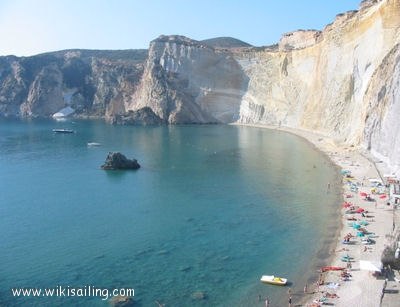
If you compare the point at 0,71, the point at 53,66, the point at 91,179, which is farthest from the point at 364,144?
the point at 0,71

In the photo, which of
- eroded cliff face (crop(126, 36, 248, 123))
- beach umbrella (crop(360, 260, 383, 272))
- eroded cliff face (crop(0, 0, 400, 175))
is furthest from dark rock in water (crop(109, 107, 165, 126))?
beach umbrella (crop(360, 260, 383, 272))

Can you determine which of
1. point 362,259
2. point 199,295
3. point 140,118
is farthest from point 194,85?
point 199,295

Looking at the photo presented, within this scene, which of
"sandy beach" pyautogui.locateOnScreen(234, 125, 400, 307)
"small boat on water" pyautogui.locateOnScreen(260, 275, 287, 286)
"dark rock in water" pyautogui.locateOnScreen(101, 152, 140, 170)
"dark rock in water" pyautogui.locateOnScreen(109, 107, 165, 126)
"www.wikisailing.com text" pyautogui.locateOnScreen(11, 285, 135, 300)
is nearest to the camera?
"sandy beach" pyautogui.locateOnScreen(234, 125, 400, 307)

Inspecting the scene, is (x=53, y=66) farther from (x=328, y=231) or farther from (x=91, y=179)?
(x=328, y=231)

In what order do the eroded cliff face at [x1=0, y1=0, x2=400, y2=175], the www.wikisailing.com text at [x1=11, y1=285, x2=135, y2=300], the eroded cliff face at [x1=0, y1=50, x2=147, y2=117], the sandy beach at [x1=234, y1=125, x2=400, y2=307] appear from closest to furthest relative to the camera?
the sandy beach at [x1=234, y1=125, x2=400, y2=307] < the www.wikisailing.com text at [x1=11, y1=285, x2=135, y2=300] < the eroded cliff face at [x1=0, y1=0, x2=400, y2=175] < the eroded cliff face at [x1=0, y1=50, x2=147, y2=117]

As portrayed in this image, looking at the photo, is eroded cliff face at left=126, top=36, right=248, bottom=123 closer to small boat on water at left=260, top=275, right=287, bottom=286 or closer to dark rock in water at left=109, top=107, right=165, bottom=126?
dark rock in water at left=109, top=107, right=165, bottom=126
